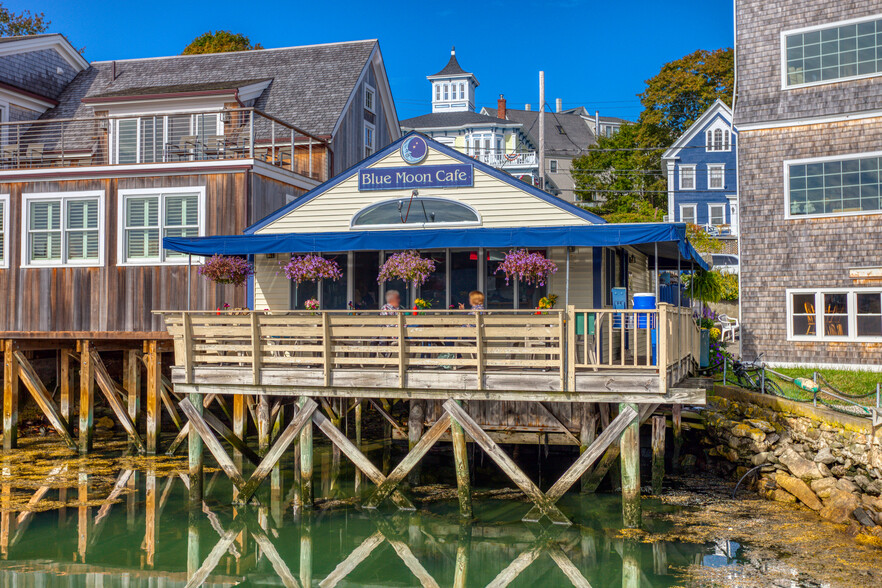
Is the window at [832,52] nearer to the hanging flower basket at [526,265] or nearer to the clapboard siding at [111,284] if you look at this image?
the hanging flower basket at [526,265]

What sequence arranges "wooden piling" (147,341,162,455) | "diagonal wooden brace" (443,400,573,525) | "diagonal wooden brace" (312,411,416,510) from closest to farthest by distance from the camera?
"diagonal wooden brace" (443,400,573,525) < "diagonal wooden brace" (312,411,416,510) < "wooden piling" (147,341,162,455)

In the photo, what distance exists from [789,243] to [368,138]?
14.3 meters

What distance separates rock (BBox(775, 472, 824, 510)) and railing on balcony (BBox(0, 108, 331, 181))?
42.3ft

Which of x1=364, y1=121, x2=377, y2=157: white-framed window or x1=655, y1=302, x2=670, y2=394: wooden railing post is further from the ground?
x1=364, y1=121, x2=377, y2=157: white-framed window

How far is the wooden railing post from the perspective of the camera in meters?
10.5

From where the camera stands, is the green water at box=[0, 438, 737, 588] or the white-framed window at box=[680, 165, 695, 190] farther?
the white-framed window at box=[680, 165, 695, 190]

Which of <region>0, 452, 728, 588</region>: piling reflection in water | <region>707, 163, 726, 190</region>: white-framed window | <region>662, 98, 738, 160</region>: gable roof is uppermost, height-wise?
<region>662, 98, 738, 160</region>: gable roof

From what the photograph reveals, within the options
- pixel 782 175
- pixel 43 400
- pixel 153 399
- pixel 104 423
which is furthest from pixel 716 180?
pixel 43 400

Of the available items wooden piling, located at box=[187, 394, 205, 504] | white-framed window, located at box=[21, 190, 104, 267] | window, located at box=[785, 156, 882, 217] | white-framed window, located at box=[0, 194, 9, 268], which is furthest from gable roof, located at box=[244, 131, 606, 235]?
window, located at box=[785, 156, 882, 217]

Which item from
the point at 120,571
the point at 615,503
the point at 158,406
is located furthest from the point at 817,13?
the point at 120,571

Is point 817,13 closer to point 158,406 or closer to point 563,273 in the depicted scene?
point 563,273

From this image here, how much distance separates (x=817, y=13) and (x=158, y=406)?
17.4 m

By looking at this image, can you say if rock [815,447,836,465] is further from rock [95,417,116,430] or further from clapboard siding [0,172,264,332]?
rock [95,417,116,430]

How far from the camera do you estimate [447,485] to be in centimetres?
1472
